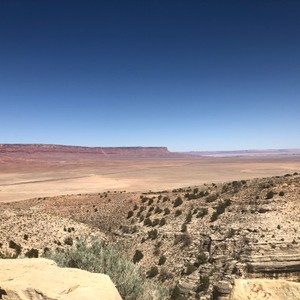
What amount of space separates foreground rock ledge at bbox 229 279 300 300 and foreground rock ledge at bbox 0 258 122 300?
83.2 inches

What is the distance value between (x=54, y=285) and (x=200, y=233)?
16.7m

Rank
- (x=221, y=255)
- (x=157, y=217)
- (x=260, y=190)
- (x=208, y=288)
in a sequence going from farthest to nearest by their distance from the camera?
(x=157, y=217), (x=260, y=190), (x=221, y=255), (x=208, y=288)

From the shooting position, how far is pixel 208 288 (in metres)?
15.6

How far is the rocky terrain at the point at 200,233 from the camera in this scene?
15602mm

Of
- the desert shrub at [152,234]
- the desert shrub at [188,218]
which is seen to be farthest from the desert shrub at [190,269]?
the desert shrub at [188,218]

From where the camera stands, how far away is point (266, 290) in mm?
6000

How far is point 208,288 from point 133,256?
285 inches

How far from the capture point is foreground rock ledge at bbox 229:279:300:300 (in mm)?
5859

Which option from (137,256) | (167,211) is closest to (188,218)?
(167,211)

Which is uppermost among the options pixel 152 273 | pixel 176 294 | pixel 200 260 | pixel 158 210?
pixel 158 210

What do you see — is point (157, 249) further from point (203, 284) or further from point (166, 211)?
point (166, 211)

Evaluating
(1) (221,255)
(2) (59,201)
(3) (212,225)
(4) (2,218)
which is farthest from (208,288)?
(2) (59,201)

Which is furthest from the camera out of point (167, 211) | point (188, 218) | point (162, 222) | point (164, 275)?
point (167, 211)

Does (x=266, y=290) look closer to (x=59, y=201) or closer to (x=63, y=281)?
(x=63, y=281)
